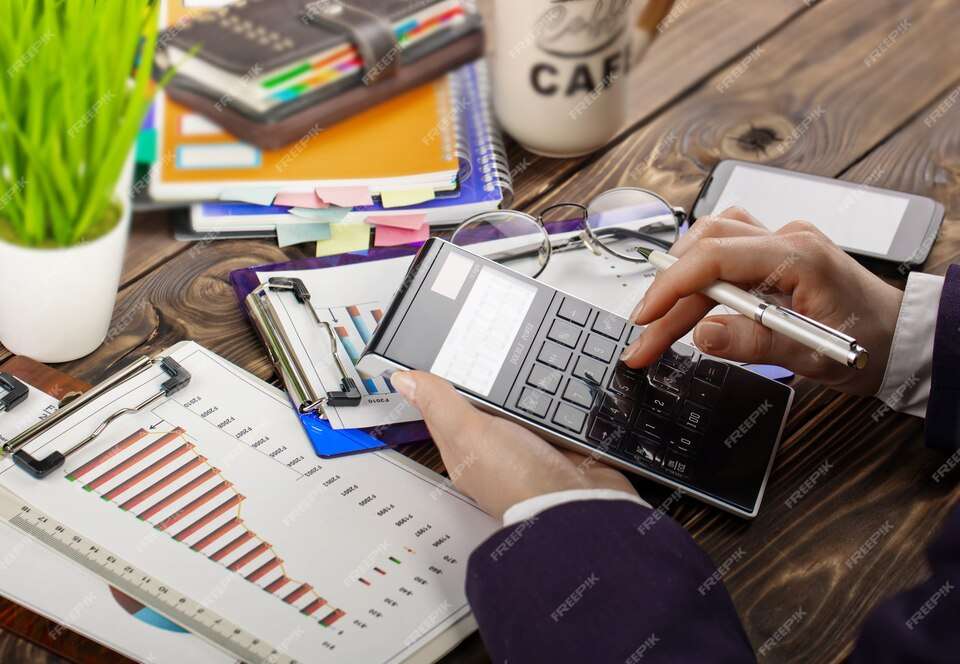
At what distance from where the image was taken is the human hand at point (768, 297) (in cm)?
69

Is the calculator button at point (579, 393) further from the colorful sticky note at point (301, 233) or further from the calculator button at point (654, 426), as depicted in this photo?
the colorful sticky note at point (301, 233)

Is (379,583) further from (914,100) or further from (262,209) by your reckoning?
(914,100)

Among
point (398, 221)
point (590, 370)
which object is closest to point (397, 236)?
point (398, 221)

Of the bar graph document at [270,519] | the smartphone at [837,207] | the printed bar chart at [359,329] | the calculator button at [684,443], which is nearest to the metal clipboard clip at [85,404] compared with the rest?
the bar graph document at [270,519]

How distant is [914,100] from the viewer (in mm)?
985

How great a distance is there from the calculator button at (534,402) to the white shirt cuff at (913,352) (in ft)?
0.83

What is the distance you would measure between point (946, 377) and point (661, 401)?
19 cm

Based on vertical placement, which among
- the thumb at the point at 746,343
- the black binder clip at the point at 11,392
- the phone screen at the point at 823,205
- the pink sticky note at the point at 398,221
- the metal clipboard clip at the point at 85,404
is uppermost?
the phone screen at the point at 823,205

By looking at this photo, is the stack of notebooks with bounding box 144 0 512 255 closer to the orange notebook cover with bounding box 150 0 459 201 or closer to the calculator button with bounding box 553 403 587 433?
the orange notebook cover with bounding box 150 0 459 201

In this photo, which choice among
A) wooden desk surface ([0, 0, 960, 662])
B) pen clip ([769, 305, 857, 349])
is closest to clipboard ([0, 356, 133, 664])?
wooden desk surface ([0, 0, 960, 662])

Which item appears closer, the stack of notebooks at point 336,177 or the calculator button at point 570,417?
the calculator button at point 570,417

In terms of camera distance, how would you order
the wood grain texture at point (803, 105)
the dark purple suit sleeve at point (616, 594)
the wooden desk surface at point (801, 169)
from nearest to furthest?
the dark purple suit sleeve at point (616, 594)
the wooden desk surface at point (801, 169)
the wood grain texture at point (803, 105)

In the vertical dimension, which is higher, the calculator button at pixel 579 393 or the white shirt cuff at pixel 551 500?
the calculator button at pixel 579 393

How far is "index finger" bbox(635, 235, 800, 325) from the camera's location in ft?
2.25
